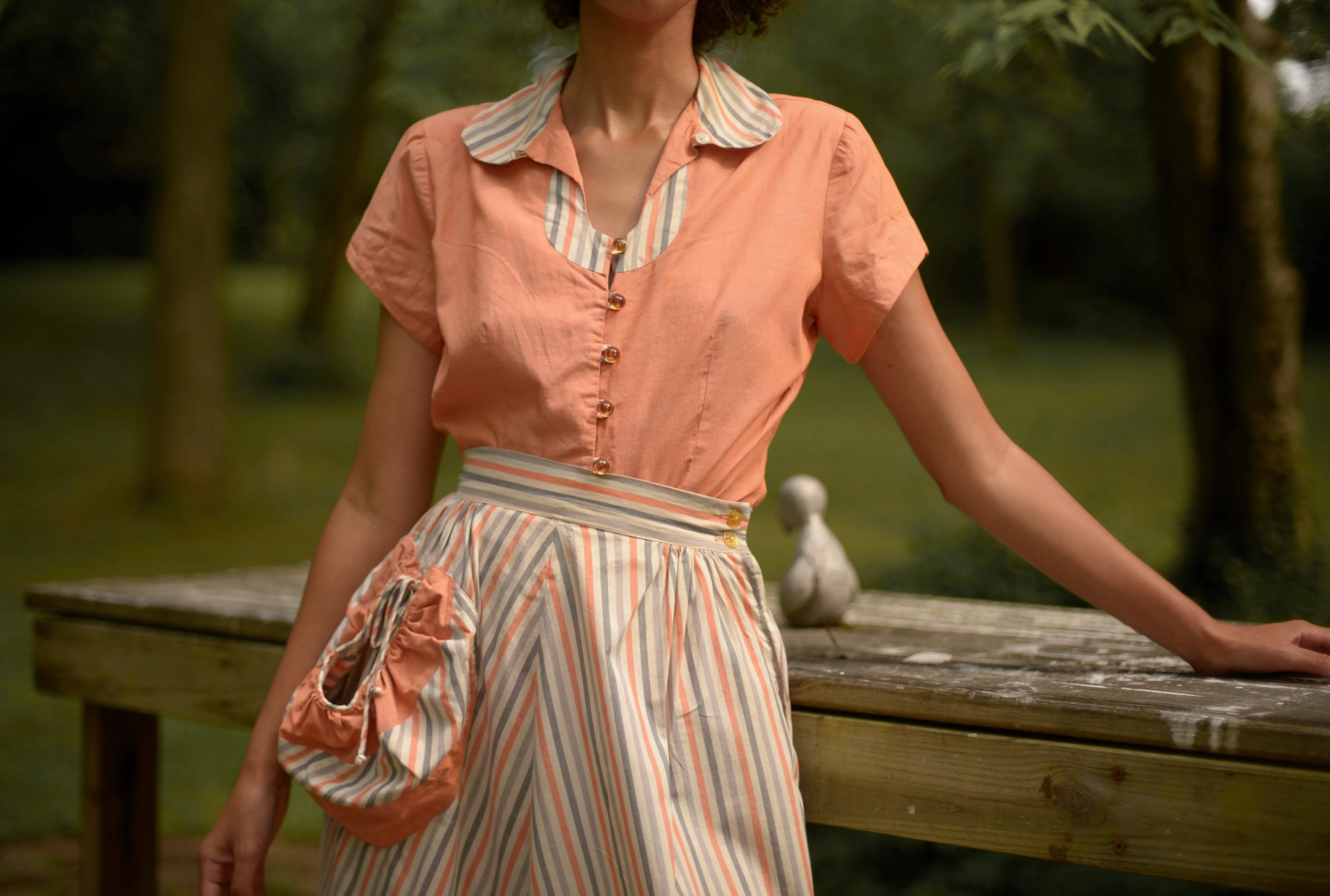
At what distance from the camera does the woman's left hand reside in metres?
1.58

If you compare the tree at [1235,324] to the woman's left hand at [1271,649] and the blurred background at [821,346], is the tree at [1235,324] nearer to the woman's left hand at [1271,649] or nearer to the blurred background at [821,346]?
the blurred background at [821,346]

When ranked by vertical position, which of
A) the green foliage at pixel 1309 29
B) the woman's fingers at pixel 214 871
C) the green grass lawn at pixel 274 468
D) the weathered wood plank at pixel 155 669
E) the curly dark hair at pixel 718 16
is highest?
the green foliage at pixel 1309 29

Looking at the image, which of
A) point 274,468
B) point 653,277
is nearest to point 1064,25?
point 653,277

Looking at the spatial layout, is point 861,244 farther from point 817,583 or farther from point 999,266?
point 999,266

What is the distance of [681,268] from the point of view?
4.56 ft

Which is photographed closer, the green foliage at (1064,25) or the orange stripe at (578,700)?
the orange stripe at (578,700)

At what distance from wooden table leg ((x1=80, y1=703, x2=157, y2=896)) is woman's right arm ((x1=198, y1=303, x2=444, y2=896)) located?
3.69 ft

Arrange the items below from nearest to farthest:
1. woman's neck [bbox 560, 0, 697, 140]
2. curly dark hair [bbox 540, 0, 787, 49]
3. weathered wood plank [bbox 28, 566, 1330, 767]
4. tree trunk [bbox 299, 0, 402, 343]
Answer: weathered wood plank [bbox 28, 566, 1330, 767]
woman's neck [bbox 560, 0, 697, 140]
curly dark hair [bbox 540, 0, 787, 49]
tree trunk [bbox 299, 0, 402, 343]

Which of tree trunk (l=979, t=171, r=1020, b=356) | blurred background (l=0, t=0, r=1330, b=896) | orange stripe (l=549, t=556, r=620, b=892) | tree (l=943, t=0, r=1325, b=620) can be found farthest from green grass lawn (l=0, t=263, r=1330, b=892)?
orange stripe (l=549, t=556, r=620, b=892)

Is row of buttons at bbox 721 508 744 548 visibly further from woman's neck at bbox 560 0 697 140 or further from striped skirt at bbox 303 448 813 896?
woman's neck at bbox 560 0 697 140

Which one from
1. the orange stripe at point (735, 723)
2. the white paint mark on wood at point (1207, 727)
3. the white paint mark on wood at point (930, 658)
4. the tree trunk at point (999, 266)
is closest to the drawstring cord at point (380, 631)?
the orange stripe at point (735, 723)

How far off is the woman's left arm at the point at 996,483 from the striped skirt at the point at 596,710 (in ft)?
0.91

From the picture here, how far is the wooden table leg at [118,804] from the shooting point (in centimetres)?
250

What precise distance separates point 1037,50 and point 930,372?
2656mm
